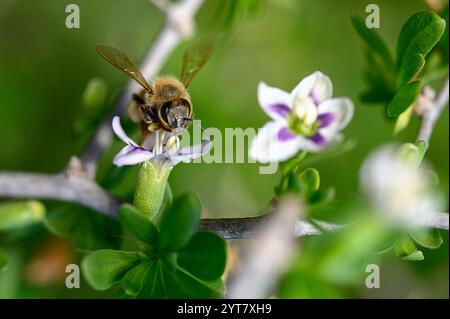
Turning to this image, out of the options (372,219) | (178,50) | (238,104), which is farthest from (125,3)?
(372,219)

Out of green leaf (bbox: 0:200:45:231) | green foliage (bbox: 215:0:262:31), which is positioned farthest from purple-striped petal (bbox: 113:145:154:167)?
green foliage (bbox: 215:0:262:31)

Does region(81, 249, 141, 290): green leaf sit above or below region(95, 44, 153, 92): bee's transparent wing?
below

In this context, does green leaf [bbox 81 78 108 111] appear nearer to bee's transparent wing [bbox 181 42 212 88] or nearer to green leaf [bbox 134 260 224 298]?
bee's transparent wing [bbox 181 42 212 88]

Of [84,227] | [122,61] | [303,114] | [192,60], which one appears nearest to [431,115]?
[303,114]

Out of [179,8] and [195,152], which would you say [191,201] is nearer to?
[195,152]

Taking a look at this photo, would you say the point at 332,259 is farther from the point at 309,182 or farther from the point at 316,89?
the point at 316,89

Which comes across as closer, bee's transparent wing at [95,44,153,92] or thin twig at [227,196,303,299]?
thin twig at [227,196,303,299]
